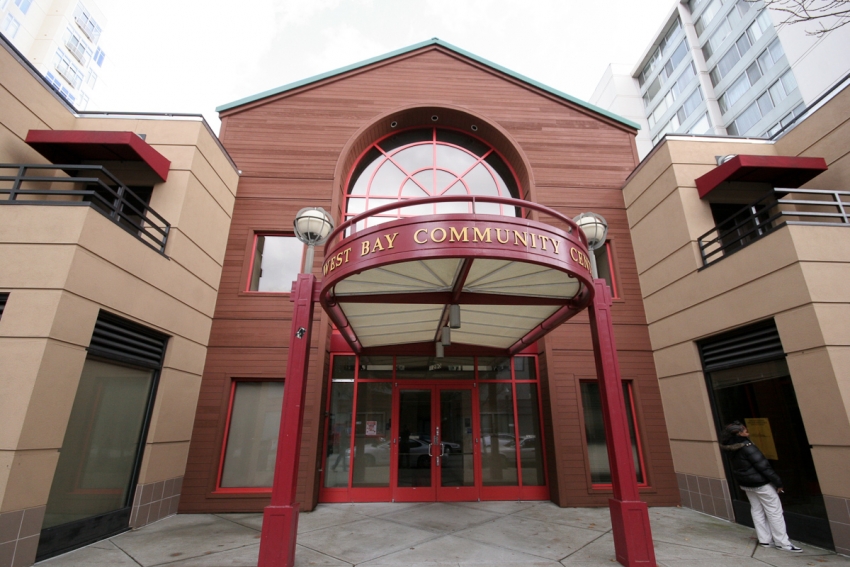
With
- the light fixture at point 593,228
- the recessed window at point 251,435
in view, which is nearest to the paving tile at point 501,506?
the recessed window at point 251,435

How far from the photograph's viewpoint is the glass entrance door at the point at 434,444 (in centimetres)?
927

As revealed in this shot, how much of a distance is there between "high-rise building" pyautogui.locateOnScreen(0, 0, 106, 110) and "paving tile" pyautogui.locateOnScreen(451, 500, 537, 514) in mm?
52089

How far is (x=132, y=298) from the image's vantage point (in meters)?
7.02

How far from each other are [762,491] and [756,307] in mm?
2913

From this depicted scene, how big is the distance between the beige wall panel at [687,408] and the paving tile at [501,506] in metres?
3.49

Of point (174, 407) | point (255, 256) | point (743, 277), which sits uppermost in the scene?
point (255, 256)

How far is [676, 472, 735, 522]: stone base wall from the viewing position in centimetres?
761

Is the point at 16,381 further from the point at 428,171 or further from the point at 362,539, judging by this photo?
the point at 428,171

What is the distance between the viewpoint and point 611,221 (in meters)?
10.9

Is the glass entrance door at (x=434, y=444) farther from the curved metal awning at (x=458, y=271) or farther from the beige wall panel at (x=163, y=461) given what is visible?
the beige wall panel at (x=163, y=461)

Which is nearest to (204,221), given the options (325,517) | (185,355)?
(185,355)

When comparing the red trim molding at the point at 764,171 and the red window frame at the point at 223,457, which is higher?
the red trim molding at the point at 764,171

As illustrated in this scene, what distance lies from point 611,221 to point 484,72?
18.9ft

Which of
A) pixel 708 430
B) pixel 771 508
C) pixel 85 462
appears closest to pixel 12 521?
pixel 85 462
